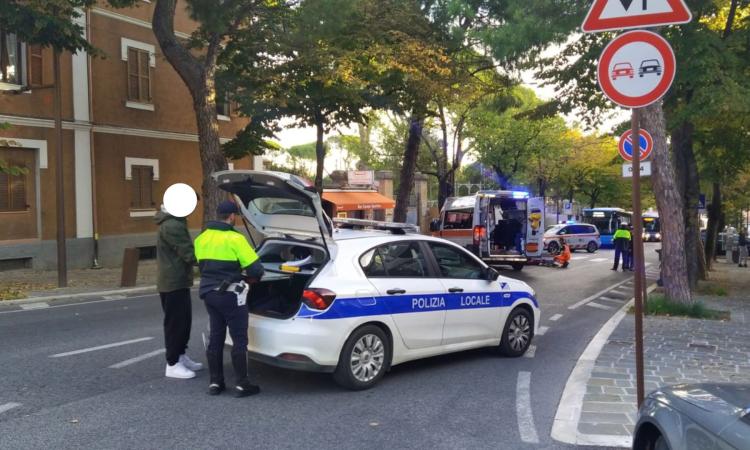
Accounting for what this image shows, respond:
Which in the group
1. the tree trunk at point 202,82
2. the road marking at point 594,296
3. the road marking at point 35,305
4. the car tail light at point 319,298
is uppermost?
the tree trunk at point 202,82

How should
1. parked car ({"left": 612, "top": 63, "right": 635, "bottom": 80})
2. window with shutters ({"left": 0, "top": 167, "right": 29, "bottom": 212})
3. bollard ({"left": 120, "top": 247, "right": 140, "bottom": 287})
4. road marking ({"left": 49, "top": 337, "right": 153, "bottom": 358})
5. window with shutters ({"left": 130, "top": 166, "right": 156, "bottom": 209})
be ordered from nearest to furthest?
parked car ({"left": 612, "top": 63, "right": 635, "bottom": 80}) → road marking ({"left": 49, "top": 337, "right": 153, "bottom": 358}) → bollard ({"left": 120, "top": 247, "right": 140, "bottom": 287}) → window with shutters ({"left": 0, "top": 167, "right": 29, "bottom": 212}) → window with shutters ({"left": 130, "top": 166, "right": 156, "bottom": 209})

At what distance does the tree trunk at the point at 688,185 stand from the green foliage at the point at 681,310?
16.0 ft

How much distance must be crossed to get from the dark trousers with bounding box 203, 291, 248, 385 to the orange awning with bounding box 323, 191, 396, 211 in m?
23.4

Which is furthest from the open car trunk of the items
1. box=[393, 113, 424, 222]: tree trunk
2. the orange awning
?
the orange awning

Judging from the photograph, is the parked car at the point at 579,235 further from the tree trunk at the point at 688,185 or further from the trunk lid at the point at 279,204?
the trunk lid at the point at 279,204

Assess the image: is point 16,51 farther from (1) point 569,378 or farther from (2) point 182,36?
(1) point 569,378

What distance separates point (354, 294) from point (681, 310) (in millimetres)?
7334

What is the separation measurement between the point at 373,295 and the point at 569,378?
7.48 ft

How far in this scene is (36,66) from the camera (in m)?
18.0

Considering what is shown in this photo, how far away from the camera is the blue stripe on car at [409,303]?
18.9ft

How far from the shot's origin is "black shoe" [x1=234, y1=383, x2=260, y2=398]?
18.8 ft

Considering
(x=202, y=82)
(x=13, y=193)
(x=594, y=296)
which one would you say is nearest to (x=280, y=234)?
(x=594, y=296)

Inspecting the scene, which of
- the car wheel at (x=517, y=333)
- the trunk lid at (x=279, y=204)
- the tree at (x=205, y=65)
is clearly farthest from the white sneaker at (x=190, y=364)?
the tree at (x=205, y=65)

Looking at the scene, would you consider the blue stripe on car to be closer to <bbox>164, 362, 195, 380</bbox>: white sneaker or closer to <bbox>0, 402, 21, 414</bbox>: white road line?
<bbox>164, 362, 195, 380</bbox>: white sneaker
